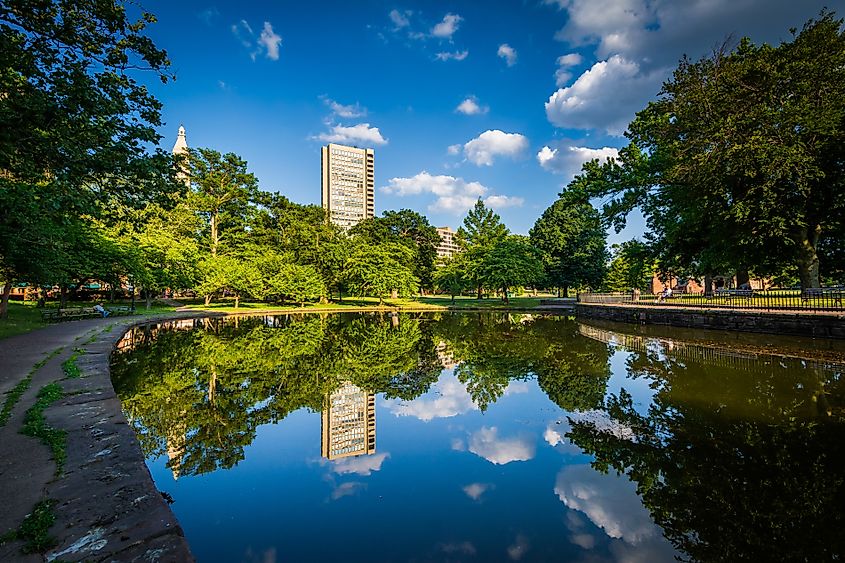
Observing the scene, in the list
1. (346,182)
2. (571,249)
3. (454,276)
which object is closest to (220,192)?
(454,276)

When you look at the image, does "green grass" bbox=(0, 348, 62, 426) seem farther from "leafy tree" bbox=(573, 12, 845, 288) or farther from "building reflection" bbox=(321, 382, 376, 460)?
"leafy tree" bbox=(573, 12, 845, 288)

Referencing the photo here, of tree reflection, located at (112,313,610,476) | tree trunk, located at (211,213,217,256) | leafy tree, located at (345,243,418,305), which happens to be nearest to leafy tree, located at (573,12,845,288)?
tree reflection, located at (112,313,610,476)

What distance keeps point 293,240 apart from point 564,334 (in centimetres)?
3927

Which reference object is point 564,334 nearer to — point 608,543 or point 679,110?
point 679,110

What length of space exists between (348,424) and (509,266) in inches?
1415

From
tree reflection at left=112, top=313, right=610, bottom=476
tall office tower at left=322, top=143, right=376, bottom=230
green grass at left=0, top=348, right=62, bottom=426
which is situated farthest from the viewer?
tall office tower at left=322, top=143, right=376, bottom=230

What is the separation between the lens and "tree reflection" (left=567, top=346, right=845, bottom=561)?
356cm

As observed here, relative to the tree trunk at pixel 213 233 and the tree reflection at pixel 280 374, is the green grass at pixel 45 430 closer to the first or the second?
the tree reflection at pixel 280 374

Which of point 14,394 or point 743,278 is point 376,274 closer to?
point 743,278

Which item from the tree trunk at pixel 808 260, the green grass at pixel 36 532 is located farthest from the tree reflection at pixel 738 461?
the tree trunk at pixel 808 260

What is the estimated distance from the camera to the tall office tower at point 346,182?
457ft

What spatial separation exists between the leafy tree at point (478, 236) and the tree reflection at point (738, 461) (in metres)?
37.9

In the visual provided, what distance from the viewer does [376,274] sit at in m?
41.8

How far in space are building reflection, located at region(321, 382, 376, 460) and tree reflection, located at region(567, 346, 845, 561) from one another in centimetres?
332
